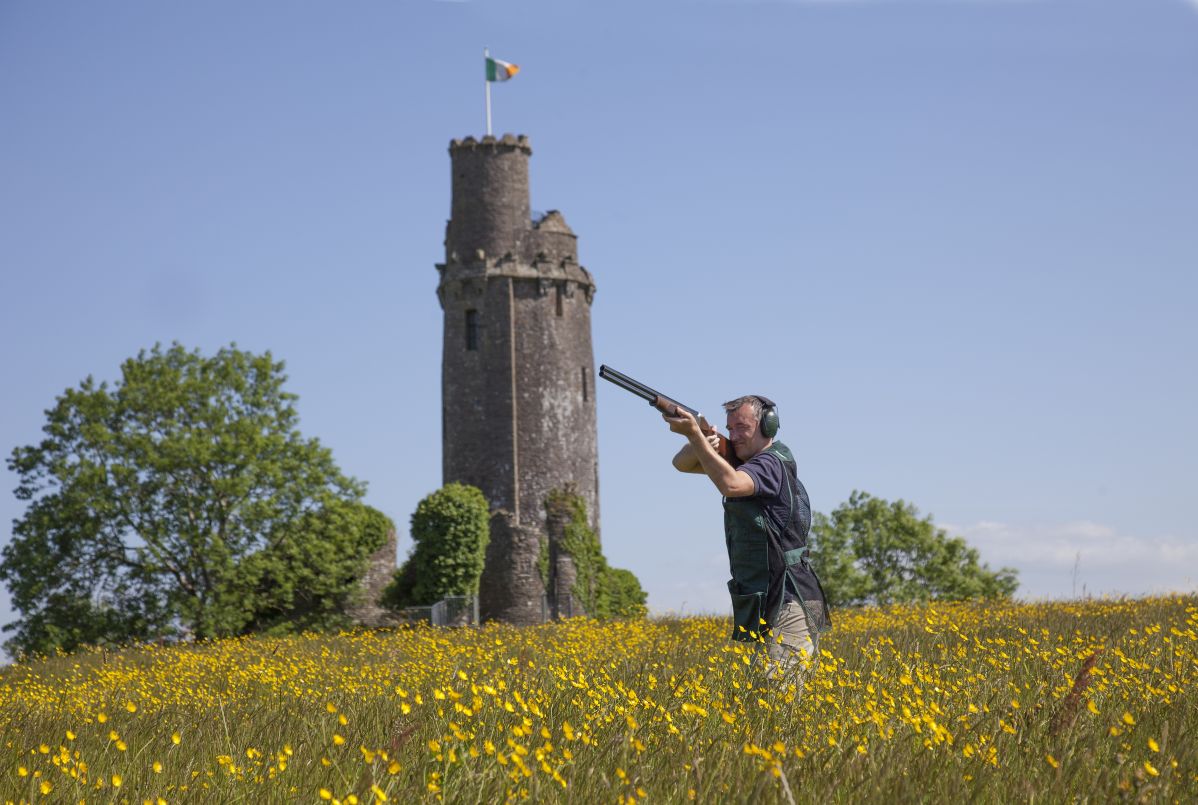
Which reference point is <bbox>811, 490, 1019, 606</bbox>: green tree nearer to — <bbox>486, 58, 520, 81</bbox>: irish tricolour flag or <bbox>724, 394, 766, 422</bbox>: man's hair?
<bbox>486, 58, 520, 81</bbox>: irish tricolour flag

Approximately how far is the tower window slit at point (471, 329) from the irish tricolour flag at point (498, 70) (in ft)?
38.2

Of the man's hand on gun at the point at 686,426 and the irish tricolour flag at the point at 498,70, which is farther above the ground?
the irish tricolour flag at the point at 498,70

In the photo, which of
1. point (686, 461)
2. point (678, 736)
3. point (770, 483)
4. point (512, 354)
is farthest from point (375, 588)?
point (678, 736)

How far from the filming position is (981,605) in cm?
1898

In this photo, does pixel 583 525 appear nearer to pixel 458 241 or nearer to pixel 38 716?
pixel 458 241

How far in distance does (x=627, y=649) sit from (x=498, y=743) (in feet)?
21.2

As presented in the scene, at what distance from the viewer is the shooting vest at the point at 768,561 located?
27.0ft

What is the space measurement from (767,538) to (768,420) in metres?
0.76

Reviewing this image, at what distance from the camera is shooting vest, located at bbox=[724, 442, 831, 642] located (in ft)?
27.0

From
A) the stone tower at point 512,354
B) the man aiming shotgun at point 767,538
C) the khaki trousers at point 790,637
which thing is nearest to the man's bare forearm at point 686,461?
the man aiming shotgun at point 767,538

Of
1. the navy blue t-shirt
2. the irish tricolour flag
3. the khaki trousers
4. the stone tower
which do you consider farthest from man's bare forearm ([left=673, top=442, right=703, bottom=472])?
the irish tricolour flag

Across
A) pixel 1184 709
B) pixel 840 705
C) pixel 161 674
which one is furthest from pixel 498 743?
pixel 161 674

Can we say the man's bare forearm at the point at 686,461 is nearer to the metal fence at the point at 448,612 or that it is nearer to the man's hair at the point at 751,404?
the man's hair at the point at 751,404

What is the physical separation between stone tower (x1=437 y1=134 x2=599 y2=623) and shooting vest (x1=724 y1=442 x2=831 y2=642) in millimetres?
42755
